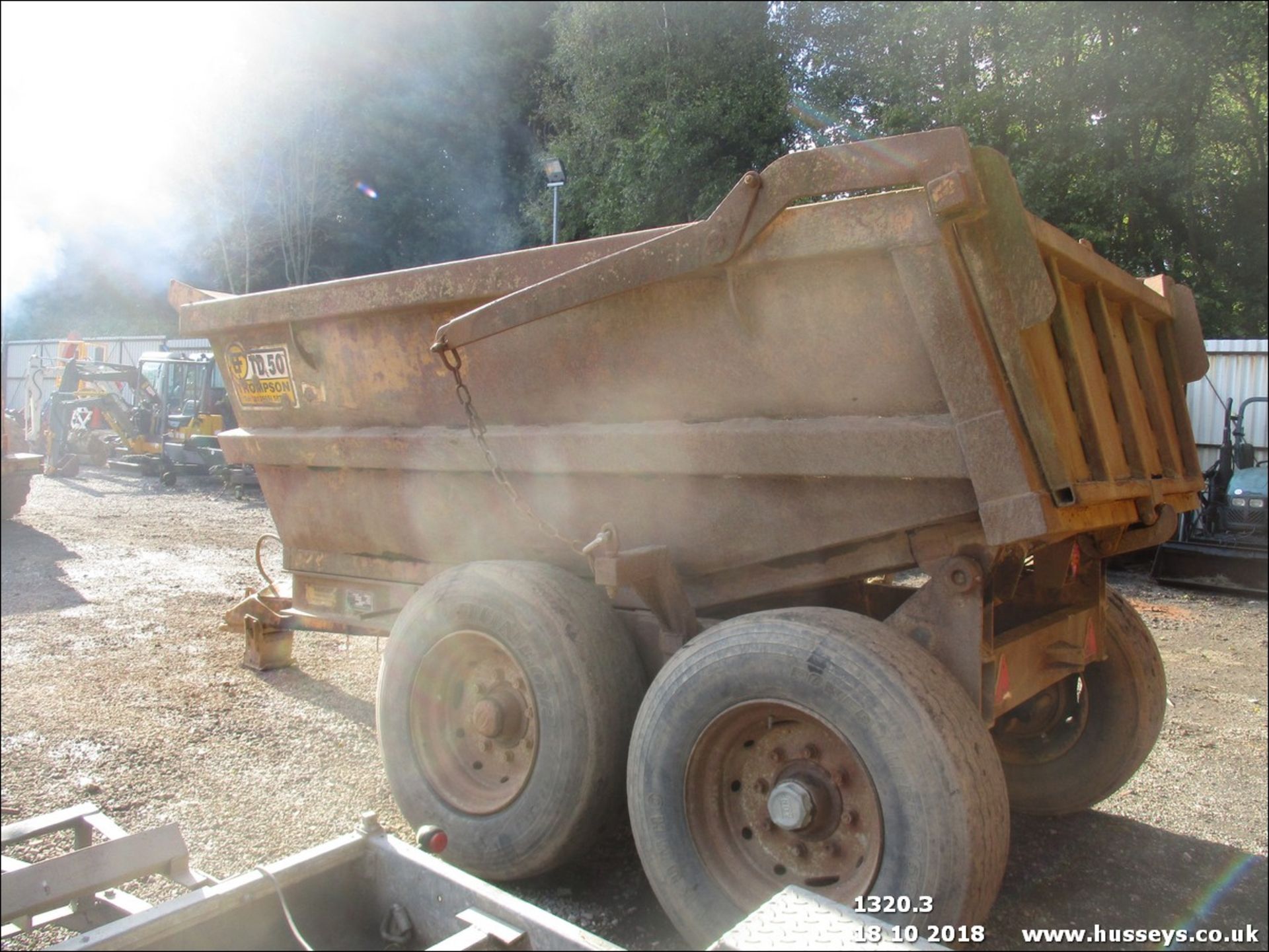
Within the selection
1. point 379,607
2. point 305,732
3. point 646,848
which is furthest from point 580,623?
point 305,732

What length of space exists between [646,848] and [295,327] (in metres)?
2.75

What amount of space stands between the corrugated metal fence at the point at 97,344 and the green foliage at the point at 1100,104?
49.7 feet

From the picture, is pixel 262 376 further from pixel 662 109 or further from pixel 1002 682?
pixel 662 109

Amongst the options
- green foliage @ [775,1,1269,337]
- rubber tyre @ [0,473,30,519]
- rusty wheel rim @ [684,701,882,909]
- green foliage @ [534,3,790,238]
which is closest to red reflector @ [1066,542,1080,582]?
rusty wheel rim @ [684,701,882,909]

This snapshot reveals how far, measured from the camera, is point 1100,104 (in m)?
16.2

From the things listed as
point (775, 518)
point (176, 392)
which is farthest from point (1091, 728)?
point (176, 392)

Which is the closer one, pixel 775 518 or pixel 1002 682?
pixel 1002 682

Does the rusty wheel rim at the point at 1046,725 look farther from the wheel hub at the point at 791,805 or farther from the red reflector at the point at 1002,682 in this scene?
the wheel hub at the point at 791,805

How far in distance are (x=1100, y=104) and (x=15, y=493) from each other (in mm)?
16927

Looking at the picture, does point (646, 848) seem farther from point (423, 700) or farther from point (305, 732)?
point (305, 732)

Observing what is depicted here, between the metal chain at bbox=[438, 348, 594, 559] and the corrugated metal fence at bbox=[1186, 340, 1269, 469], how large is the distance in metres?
10.5

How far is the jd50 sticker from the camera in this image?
4.55m

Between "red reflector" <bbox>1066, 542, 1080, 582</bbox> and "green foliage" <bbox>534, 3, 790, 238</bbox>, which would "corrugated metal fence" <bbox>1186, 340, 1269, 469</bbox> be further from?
"red reflector" <bbox>1066, 542, 1080, 582</bbox>

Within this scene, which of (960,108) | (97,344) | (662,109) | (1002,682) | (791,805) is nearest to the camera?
(791,805)
